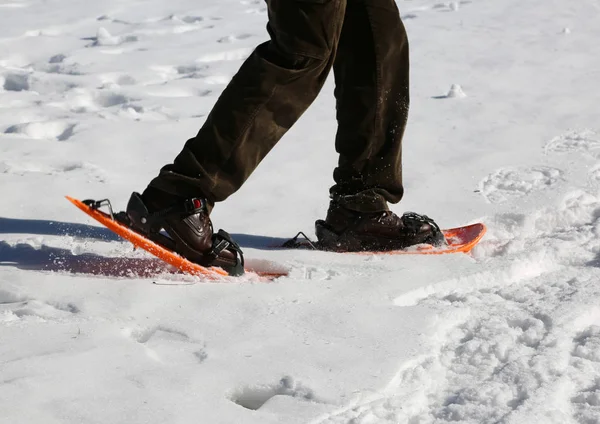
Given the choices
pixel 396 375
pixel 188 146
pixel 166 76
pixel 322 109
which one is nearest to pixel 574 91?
pixel 322 109

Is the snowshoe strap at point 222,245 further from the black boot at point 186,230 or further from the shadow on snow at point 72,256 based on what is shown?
the shadow on snow at point 72,256

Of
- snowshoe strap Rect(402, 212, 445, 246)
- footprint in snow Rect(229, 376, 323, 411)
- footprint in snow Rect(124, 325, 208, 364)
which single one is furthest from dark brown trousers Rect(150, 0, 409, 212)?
footprint in snow Rect(229, 376, 323, 411)

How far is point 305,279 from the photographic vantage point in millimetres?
2488

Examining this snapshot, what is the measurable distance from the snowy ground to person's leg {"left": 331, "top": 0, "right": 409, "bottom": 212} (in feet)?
0.84

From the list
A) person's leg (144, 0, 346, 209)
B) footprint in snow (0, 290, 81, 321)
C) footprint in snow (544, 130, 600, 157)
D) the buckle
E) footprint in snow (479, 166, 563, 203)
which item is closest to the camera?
footprint in snow (0, 290, 81, 321)

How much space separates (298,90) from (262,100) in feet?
0.33

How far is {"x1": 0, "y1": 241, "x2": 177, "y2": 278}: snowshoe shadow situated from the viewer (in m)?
2.47

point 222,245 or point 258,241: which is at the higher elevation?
point 222,245

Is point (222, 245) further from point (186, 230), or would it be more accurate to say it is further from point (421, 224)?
point (421, 224)

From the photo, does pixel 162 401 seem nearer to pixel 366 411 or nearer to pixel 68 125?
pixel 366 411

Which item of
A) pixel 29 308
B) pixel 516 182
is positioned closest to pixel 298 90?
pixel 29 308

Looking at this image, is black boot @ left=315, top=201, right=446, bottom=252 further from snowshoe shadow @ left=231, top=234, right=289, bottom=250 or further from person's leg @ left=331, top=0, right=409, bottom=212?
snowshoe shadow @ left=231, top=234, right=289, bottom=250

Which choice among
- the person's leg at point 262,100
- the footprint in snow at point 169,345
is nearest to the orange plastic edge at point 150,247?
the person's leg at point 262,100

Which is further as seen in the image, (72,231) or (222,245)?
(72,231)
